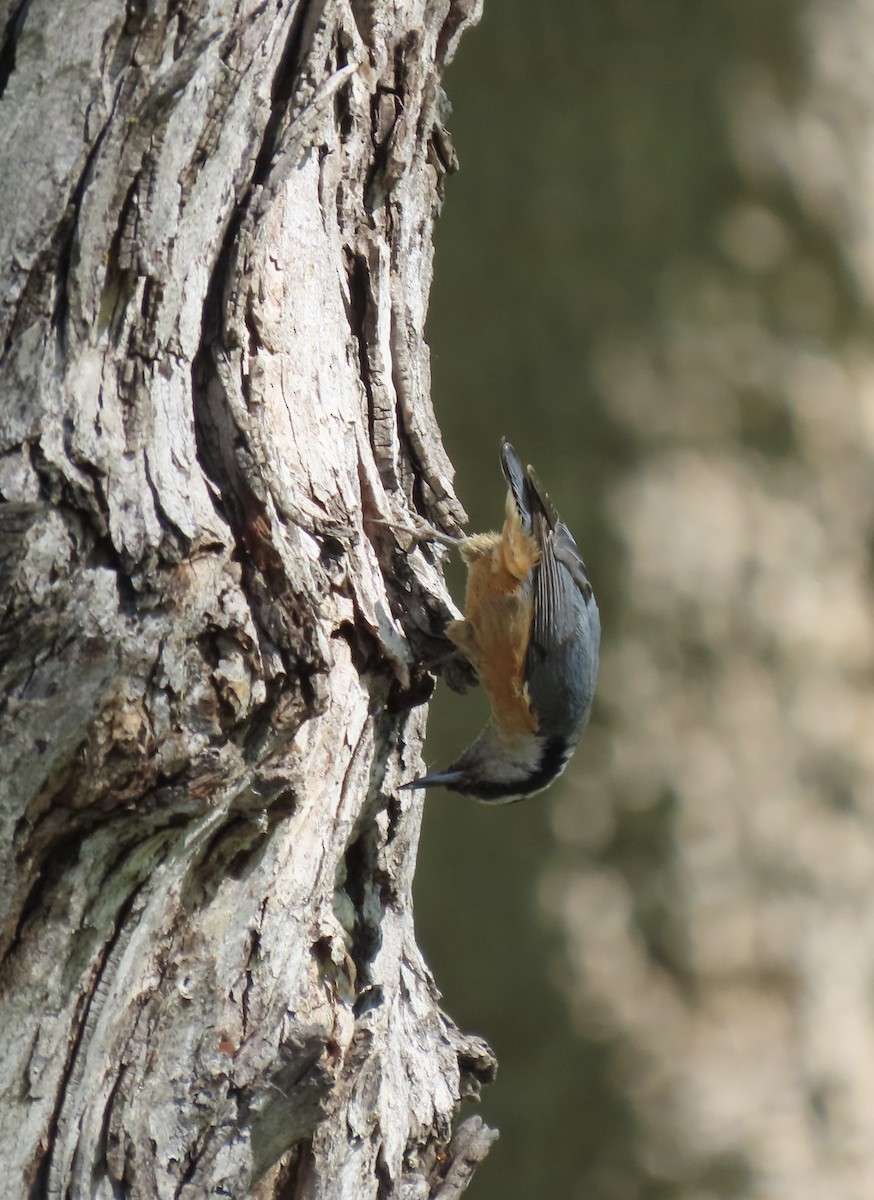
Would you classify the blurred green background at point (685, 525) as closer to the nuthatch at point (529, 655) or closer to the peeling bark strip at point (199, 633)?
the nuthatch at point (529, 655)

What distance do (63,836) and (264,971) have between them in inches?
19.1

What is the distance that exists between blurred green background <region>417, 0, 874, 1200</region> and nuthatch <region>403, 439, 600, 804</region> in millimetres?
994

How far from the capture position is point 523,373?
15.7 ft

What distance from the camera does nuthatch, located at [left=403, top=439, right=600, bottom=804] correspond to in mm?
3600

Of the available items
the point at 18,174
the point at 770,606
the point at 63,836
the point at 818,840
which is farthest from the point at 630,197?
the point at 63,836

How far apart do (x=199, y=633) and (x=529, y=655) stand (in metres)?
1.88

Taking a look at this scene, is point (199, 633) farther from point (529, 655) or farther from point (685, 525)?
point (685, 525)

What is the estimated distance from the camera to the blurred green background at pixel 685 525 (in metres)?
4.66

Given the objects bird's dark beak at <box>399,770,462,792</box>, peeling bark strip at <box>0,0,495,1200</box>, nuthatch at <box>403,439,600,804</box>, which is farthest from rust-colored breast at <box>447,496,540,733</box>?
peeling bark strip at <box>0,0,495,1200</box>

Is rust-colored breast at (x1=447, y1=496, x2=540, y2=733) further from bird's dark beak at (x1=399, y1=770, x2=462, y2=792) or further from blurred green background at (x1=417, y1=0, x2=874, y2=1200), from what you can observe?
blurred green background at (x1=417, y1=0, x2=874, y2=1200)

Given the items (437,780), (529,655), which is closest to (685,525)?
(529,655)

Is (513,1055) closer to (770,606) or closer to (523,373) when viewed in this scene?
(770,606)

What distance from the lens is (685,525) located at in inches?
183

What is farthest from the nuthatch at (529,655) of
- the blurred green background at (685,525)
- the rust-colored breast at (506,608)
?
the blurred green background at (685,525)
